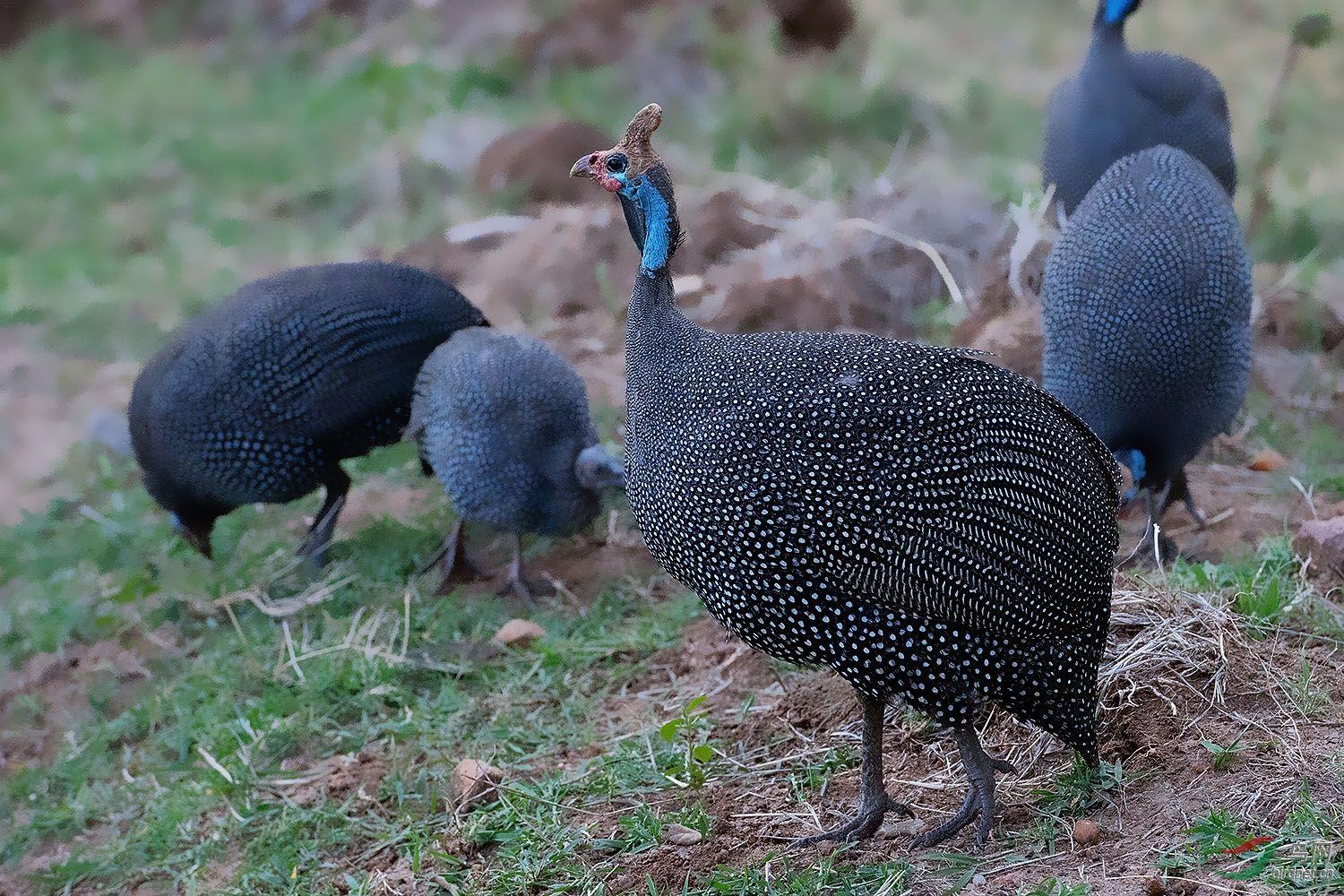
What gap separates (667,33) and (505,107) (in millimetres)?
1248

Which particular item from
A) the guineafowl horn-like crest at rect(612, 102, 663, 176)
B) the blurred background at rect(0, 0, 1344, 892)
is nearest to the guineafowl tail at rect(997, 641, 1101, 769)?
the blurred background at rect(0, 0, 1344, 892)

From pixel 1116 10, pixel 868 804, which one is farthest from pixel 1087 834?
pixel 1116 10

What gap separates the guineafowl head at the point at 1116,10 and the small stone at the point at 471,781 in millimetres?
3527

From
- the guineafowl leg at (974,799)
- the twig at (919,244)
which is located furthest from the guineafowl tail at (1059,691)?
the twig at (919,244)

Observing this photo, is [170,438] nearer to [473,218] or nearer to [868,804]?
[868,804]

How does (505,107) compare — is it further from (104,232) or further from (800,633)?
(800,633)

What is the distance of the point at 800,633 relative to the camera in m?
2.71

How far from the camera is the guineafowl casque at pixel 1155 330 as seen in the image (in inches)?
158

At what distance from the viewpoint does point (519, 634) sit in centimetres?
426

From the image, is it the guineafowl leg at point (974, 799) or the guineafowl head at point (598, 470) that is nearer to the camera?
the guineafowl leg at point (974, 799)

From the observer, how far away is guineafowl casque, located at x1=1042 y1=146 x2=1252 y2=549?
402cm

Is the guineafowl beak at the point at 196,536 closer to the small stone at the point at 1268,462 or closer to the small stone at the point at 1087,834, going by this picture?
the small stone at the point at 1087,834

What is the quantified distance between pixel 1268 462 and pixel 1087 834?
229 cm

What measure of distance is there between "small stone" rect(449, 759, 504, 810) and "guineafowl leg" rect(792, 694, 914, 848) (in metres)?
0.84
